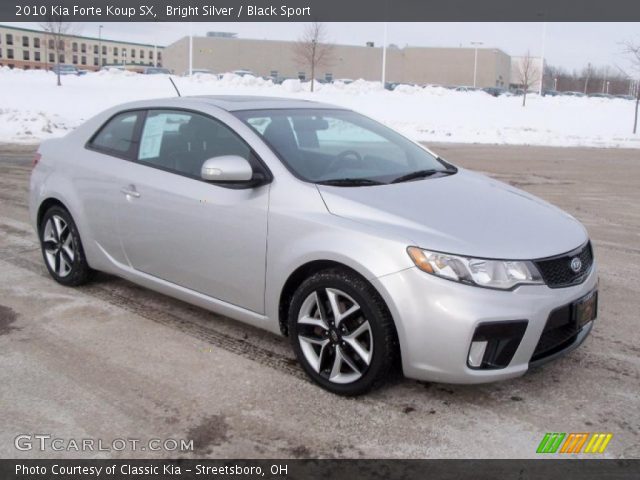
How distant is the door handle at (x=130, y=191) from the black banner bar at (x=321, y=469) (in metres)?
2.02

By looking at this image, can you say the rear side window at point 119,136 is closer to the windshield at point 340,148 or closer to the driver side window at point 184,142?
the driver side window at point 184,142

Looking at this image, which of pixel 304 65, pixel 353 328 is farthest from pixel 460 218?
pixel 304 65

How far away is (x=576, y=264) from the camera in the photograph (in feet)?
11.5

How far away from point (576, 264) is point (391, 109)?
115 ft

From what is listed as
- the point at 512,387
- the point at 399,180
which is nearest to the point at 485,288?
the point at 512,387

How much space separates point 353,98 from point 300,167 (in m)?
39.6

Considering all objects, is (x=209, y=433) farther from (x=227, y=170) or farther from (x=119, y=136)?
(x=119, y=136)

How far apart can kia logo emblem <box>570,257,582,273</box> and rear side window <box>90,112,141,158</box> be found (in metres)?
3.02

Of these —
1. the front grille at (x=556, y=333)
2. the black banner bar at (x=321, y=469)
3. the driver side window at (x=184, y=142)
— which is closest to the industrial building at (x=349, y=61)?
the driver side window at (x=184, y=142)

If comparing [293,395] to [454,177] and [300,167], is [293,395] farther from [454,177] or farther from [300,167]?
[454,177]

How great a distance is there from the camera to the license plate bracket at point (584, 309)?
342 centimetres

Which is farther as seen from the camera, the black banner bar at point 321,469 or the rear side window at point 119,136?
the rear side window at point 119,136

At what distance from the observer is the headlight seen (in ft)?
10.4

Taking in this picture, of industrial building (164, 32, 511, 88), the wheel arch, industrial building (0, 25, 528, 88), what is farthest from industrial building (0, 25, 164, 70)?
the wheel arch
